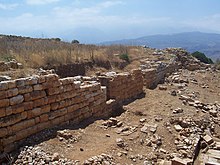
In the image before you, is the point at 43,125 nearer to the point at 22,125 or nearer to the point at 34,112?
the point at 34,112

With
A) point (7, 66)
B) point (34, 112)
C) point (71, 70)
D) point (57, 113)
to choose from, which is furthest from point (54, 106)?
point (71, 70)

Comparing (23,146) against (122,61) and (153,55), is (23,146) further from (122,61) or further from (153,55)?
(153,55)

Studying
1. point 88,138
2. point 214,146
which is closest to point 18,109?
point 88,138

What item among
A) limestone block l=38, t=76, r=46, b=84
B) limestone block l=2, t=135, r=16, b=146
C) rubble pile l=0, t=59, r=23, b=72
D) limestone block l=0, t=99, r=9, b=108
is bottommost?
limestone block l=2, t=135, r=16, b=146

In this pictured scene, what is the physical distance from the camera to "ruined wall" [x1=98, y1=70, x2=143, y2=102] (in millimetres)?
11609

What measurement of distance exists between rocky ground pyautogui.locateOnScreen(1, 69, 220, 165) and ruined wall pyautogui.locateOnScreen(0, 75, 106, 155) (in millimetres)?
317

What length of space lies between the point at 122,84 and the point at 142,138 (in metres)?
3.71

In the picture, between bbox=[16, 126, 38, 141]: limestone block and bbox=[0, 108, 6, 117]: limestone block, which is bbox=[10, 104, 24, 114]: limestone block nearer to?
bbox=[0, 108, 6, 117]: limestone block

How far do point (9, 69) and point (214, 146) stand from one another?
23.2 ft

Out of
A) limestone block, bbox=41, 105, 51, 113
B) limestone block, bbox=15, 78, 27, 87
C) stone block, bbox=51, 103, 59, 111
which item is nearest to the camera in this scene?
limestone block, bbox=15, 78, 27, 87

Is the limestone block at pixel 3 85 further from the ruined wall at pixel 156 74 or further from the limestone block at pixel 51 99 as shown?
the ruined wall at pixel 156 74

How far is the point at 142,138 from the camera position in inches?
346

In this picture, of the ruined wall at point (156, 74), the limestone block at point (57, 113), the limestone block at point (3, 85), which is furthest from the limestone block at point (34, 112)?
the ruined wall at point (156, 74)

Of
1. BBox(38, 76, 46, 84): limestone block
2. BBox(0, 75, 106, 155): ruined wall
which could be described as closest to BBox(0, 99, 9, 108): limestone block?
BBox(0, 75, 106, 155): ruined wall
